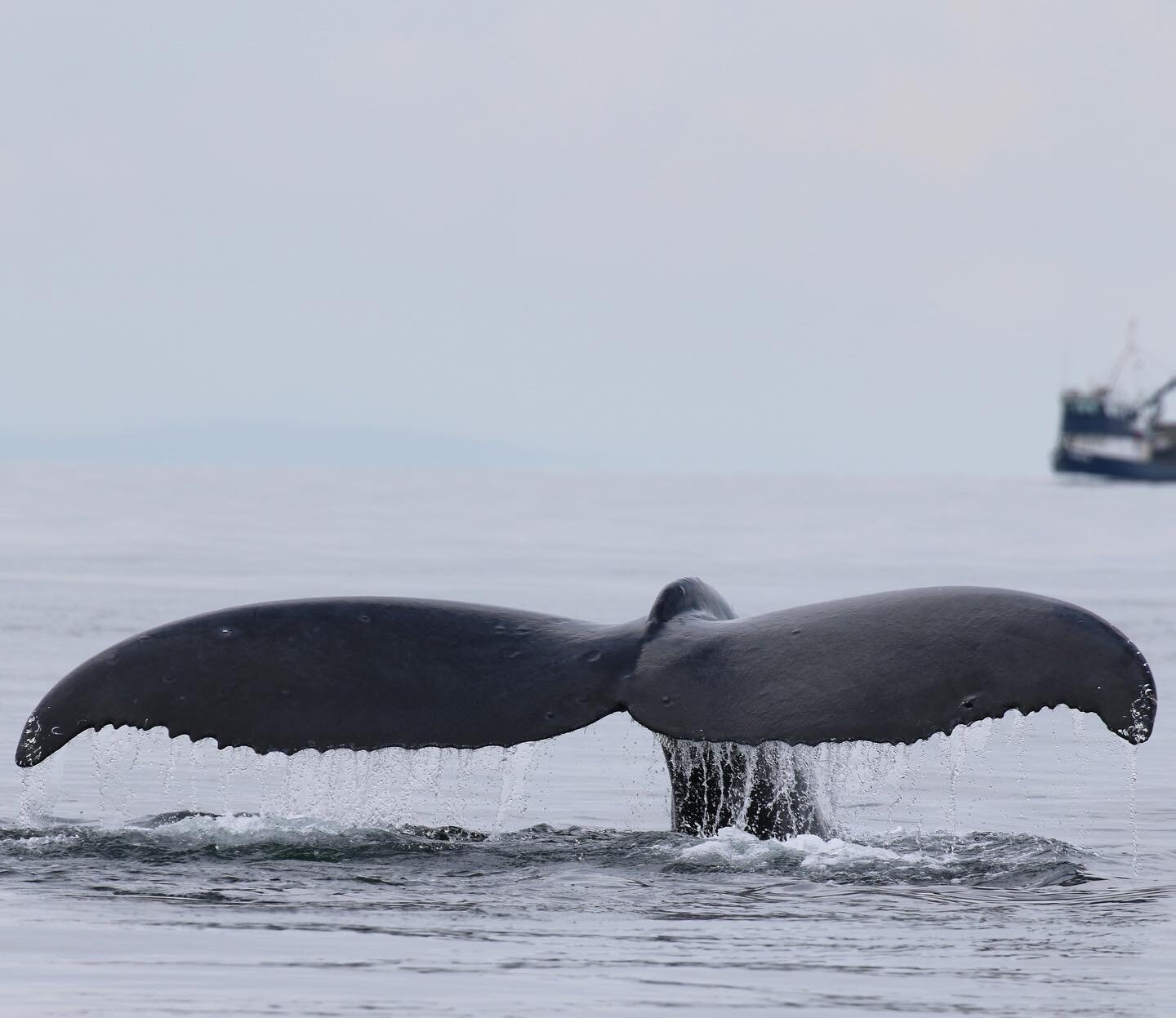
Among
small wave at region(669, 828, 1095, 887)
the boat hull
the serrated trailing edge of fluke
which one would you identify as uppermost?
the boat hull

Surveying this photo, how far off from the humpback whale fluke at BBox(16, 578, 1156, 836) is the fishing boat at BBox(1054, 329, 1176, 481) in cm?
9545

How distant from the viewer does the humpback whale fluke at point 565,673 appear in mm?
5141

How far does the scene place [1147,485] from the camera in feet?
325

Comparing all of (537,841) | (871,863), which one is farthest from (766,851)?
(537,841)

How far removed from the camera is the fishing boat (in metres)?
98.6

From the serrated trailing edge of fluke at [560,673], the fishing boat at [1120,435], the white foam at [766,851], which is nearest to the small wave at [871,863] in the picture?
the white foam at [766,851]

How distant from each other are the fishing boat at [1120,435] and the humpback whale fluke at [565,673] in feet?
313

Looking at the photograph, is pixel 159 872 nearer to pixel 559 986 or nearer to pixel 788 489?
pixel 559 986

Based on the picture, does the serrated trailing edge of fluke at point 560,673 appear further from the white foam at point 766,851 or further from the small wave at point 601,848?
the small wave at point 601,848

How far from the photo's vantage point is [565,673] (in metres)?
5.70

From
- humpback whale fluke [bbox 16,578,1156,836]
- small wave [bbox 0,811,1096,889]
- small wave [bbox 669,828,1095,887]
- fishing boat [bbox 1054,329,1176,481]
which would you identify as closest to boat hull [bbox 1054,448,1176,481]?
fishing boat [bbox 1054,329,1176,481]

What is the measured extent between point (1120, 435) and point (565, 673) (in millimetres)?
97272

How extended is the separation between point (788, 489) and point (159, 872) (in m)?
87.7

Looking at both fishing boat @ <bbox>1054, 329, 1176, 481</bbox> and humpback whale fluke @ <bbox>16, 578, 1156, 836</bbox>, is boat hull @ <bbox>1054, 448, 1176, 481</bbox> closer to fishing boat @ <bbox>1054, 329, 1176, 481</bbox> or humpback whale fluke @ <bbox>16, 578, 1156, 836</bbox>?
fishing boat @ <bbox>1054, 329, 1176, 481</bbox>
